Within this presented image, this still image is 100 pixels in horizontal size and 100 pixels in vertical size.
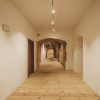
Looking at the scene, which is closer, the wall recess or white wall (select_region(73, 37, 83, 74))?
the wall recess

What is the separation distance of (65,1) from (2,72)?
2.88m

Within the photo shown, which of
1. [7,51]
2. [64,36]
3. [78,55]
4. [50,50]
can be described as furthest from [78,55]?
[50,50]

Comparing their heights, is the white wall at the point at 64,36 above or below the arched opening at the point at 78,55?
above

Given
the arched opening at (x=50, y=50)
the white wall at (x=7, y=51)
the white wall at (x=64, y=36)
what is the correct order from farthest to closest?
1. the arched opening at (x=50, y=50)
2. the white wall at (x=64, y=36)
3. the white wall at (x=7, y=51)

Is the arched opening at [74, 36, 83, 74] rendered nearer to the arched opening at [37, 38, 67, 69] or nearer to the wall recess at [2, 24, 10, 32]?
the arched opening at [37, 38, 67, 69]

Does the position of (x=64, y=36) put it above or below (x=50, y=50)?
above

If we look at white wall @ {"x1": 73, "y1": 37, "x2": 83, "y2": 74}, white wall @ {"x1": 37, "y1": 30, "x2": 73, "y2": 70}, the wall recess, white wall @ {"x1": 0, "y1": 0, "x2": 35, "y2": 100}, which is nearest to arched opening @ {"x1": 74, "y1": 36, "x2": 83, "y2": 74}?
white wall @ {"x1": 73, "y1": 37, "x2": 83, "y2": 74}

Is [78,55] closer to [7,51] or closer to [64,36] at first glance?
[64,36]

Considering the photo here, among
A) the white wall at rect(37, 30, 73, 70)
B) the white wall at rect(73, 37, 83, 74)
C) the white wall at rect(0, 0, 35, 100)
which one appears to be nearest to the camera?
the white wall at rect(0, 0, 35, 100)

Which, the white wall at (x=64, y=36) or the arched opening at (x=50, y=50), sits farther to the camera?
the arched opening at (x=50, y=50)

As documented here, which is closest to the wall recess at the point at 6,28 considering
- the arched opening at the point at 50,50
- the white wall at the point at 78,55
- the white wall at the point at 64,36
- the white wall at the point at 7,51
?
the white wall at the point at 7,51

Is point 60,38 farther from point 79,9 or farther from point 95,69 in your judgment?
point 95,69

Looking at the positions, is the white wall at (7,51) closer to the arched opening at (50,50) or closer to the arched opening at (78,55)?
the arched opening at (78,55)

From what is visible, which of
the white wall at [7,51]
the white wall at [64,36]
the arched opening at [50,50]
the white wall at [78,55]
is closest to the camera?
the white wall at [7,51]
